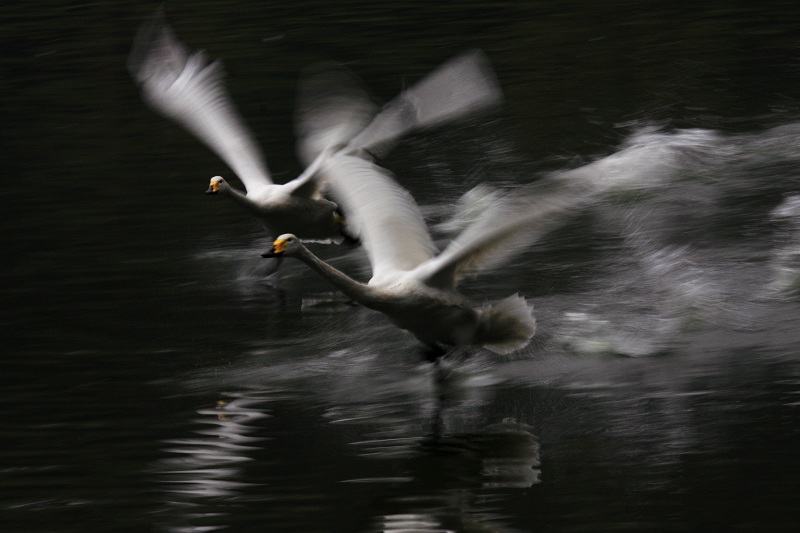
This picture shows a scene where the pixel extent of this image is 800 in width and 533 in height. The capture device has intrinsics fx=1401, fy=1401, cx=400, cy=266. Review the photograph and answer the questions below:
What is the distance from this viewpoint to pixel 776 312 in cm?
742

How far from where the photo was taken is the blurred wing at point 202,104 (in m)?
9.73

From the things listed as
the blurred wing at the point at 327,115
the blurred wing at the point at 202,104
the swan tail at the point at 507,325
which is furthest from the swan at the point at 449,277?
the blurred wing at the point at 202,104

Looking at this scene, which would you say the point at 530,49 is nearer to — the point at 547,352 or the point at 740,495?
the point at 547,352

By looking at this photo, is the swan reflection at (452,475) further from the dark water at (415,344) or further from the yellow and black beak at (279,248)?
the yellow and black beak at (279,248)

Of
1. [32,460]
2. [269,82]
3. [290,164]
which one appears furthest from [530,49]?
[32,460]

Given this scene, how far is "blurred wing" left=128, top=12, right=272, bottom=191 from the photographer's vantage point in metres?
9.73

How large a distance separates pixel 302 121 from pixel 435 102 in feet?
4.57

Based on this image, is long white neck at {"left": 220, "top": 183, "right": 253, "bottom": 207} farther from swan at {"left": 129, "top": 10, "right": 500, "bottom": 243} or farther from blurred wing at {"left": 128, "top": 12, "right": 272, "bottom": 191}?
blurred wing at {"left": 128, "top": 12, "right": 272, "bottom": 191}

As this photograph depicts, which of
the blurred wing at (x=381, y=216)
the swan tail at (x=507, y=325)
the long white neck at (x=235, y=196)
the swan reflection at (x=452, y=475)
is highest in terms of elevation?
the long white neck at (x=235, y=196)

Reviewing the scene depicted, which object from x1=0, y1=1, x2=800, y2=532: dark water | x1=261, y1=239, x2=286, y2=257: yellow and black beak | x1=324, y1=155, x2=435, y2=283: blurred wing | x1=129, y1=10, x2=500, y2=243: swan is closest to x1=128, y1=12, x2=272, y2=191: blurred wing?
x1=129, y1=10, x2=500, y2=243: swan

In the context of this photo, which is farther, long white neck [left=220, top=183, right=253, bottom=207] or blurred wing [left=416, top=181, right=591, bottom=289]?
long white neck [left=220, top=183, right=253, bottom=207]

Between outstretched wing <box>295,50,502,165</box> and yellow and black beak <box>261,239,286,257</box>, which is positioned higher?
outstretched wing <box>295,50,502,165</box>

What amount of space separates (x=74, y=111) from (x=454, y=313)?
855 centimetres

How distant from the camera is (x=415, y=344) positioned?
24.6 feet
